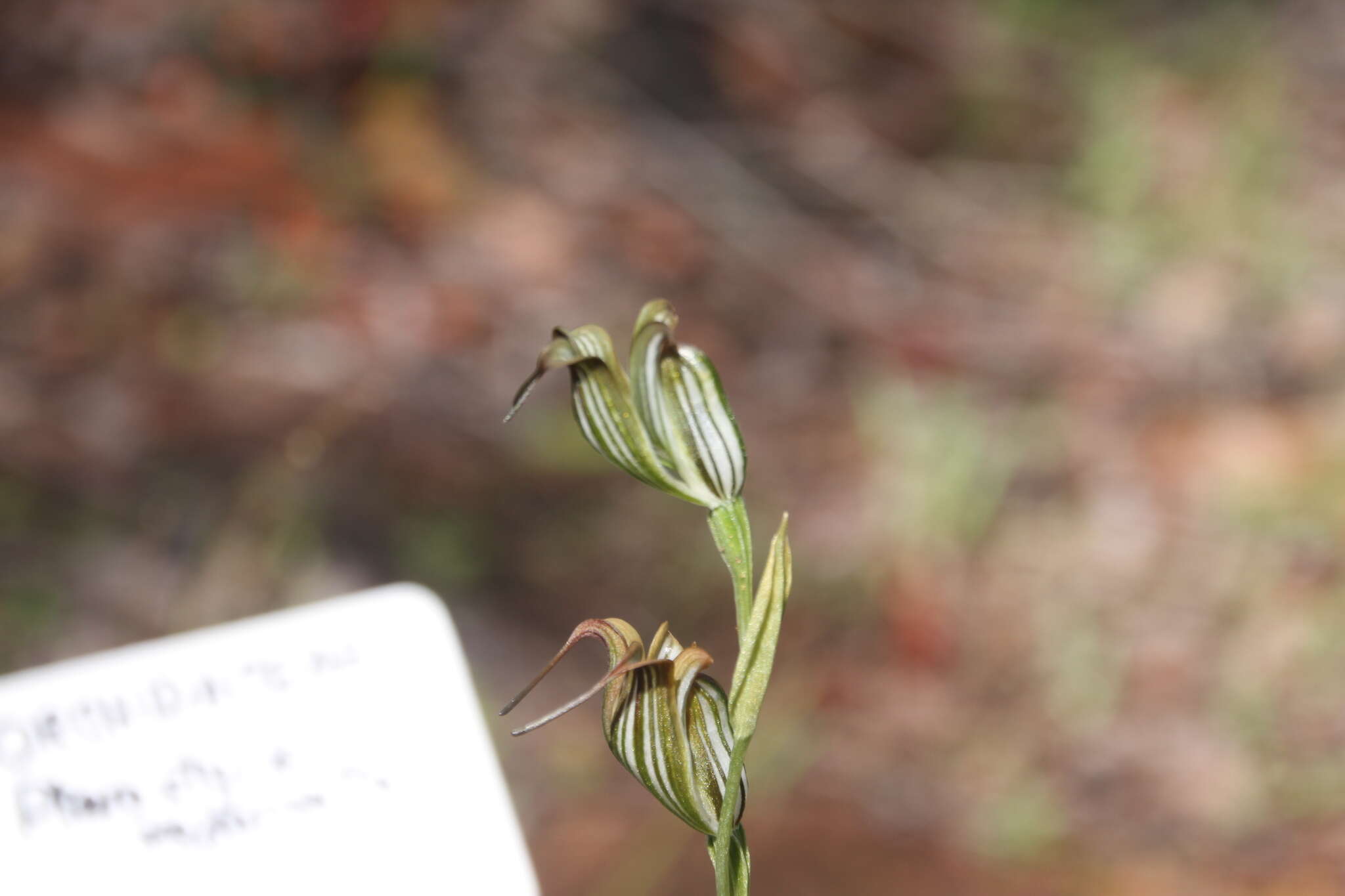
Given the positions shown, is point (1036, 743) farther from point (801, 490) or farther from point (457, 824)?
point (457, 824)

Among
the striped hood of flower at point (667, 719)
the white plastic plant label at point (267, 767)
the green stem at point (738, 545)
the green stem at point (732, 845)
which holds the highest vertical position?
the white plastic plant label at point (267, 767)

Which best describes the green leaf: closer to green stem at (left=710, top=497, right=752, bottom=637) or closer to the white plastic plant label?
green stem at (left=710, top=497, right=752, bottom=637)

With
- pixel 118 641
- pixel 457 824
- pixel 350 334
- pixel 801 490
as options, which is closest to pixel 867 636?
pixel 801 490

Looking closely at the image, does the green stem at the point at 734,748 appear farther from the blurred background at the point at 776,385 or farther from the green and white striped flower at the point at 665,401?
the blurred background at the point at 776,385

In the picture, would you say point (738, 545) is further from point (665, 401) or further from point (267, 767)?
point (267, 767)

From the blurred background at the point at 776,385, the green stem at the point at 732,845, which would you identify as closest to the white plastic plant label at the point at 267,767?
the green stem at the point at 732,845

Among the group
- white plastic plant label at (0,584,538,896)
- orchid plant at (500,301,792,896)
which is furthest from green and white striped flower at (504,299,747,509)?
white plastic plant label at (0,584,538,896)

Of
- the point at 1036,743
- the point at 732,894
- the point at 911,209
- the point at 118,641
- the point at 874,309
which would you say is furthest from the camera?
the point at 911,209
